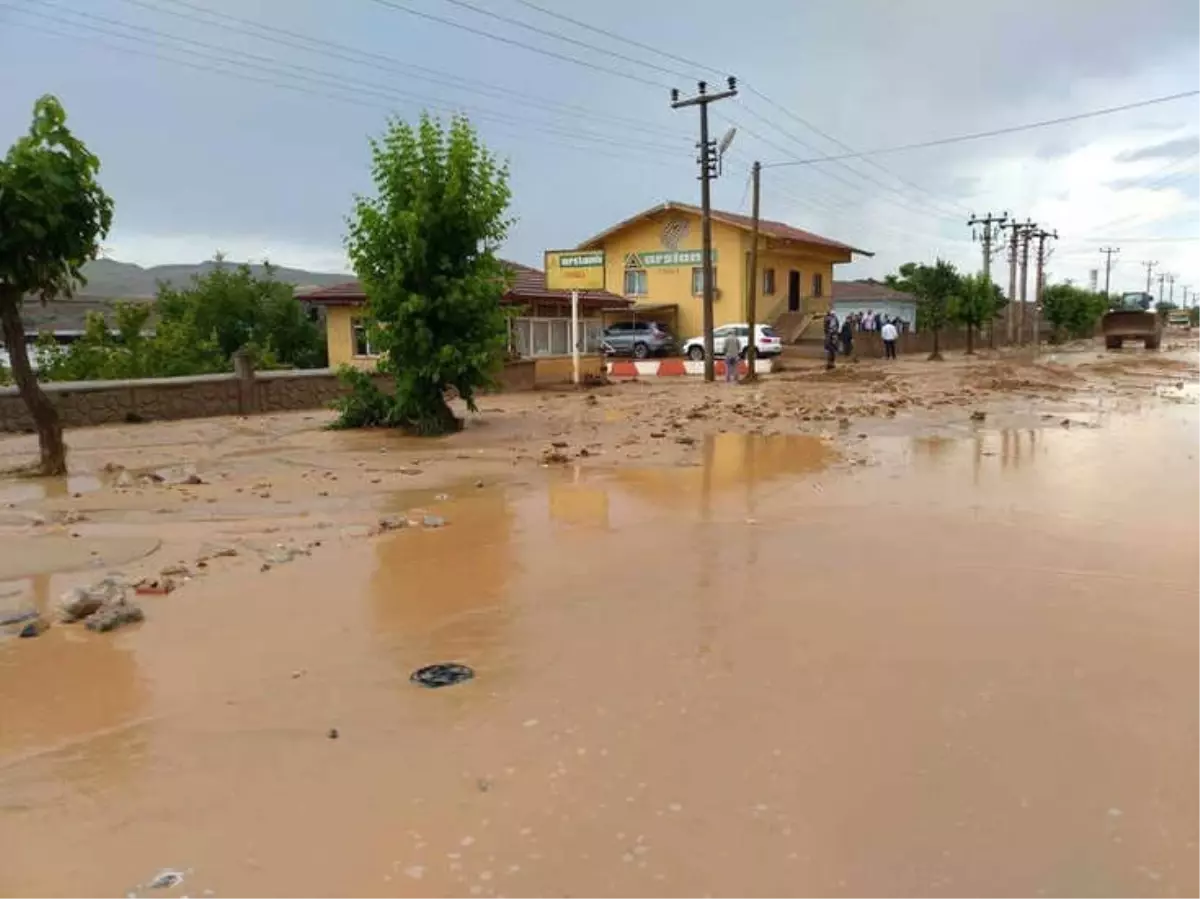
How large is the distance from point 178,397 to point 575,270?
10605 mm

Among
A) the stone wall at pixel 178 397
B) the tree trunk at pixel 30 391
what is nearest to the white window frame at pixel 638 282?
the stone wall at pixel 178 397

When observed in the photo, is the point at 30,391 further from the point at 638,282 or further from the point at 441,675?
the point at 638,282

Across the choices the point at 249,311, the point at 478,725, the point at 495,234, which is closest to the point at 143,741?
the point at 478,725

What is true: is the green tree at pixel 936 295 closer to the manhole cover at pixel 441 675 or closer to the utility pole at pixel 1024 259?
the utility pole at pixel 1024 259

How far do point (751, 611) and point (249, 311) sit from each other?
36711mm

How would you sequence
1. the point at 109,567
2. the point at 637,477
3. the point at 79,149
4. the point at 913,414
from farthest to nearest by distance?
the point at 913,414 < the point at 637,477 < the point at 79,149 < the point at 109,567

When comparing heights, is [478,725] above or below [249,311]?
below

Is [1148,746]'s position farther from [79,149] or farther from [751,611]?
[79,149]

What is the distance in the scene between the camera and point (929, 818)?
3.53 meters

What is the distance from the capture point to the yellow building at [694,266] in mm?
44719

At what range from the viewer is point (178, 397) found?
59.6ft

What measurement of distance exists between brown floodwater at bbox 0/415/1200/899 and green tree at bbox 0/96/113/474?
5388 millimetres

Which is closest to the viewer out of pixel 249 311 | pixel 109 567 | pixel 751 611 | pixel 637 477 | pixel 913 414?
pixel 751 611

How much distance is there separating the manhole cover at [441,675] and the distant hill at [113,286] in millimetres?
18617
